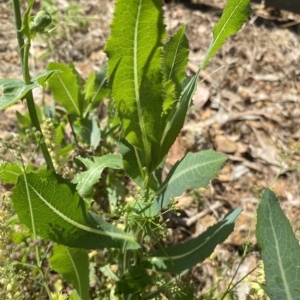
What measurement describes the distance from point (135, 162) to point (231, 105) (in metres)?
1.77

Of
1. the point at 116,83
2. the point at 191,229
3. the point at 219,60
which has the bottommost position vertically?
the point at 191,229

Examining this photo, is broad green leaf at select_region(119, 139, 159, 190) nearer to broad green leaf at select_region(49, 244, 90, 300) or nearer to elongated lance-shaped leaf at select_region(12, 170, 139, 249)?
elongated lance-shaped leaf at select_region(12, 170, 139, 249)

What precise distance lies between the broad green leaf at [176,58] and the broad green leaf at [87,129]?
2.91 feet

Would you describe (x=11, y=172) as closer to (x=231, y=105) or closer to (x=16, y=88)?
(x=16, y=88)

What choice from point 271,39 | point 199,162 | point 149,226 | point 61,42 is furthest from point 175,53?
point 271,39

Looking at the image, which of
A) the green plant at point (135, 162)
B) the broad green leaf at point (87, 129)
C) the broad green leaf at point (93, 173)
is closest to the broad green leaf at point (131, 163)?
the green plant at point (135, 162)

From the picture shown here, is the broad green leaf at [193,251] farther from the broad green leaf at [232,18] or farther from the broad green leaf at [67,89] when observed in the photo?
the broad green leaf at [67,89]

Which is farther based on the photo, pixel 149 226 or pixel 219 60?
pixel 219 60

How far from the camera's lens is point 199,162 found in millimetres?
1493

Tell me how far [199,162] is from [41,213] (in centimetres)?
50

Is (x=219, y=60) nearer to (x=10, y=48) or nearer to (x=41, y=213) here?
(x=10, y=48)

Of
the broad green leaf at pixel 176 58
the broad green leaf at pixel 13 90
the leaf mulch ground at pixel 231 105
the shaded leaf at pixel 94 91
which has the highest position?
the broad green leaf at pixel 176 58

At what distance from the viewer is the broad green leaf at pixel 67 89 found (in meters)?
2.27

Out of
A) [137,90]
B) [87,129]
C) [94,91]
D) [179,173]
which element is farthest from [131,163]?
[94,91]
